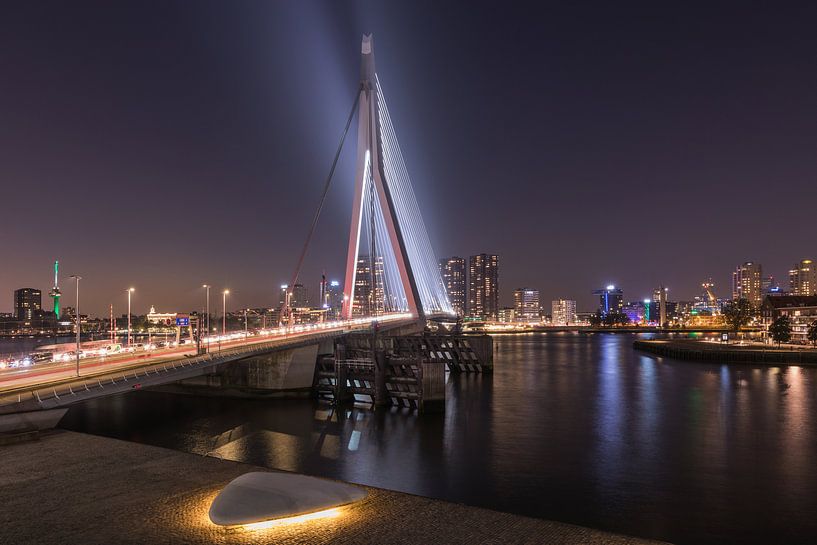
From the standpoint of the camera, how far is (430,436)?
26297 millimetres

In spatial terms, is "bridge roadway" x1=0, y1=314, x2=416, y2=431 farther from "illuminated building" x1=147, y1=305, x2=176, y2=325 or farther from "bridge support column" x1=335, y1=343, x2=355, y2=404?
"illuminated building" x1=147, y1=305, x2=176, y2=325

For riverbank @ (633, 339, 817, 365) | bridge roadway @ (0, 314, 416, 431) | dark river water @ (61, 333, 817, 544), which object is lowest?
riverbank @ (633, 339, 817, 365)

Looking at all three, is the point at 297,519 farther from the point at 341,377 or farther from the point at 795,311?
the point at 795,311

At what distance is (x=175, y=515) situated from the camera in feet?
40.8

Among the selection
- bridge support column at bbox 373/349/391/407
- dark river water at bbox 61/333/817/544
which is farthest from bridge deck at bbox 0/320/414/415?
bridge support column at bbox 373/349/391/407

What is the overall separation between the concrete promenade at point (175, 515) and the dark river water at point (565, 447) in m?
5.09

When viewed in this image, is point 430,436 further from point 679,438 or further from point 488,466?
point 679,438

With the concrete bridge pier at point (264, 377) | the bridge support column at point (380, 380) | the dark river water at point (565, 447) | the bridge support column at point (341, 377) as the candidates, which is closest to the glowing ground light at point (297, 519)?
the dark river water at point (565, 447)

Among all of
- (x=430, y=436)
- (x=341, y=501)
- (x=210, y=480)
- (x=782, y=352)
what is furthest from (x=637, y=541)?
(x=782, y=352)

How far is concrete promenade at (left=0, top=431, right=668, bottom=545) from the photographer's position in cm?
1120

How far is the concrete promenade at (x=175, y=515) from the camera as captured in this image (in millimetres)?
11203

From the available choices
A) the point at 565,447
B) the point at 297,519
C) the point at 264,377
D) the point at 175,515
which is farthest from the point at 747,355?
the point at 175,515

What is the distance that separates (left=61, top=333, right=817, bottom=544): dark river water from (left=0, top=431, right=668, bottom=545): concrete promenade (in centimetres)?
509

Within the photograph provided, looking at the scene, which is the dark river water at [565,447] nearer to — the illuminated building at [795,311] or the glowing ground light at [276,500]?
the glowing ground light at [276,500]
